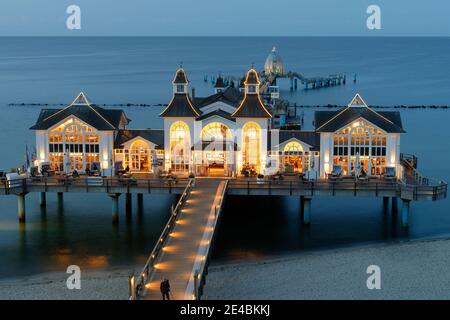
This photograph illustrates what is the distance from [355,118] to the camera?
47344 millimetres

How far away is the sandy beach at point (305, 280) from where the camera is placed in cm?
3347

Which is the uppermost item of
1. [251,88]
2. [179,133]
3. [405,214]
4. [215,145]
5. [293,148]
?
[251,88]

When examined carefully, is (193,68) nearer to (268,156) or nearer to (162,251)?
(268,156)

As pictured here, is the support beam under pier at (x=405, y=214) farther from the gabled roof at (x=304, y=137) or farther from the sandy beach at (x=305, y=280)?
the gabled roof at (x=304, y=137)

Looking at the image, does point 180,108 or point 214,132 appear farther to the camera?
point 214,132

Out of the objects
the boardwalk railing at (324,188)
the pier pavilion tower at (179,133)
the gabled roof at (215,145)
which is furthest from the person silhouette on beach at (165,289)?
the pier pavilion tower at (179,133)

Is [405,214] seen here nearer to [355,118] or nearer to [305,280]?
[355,118]

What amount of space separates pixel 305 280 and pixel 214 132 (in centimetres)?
1563

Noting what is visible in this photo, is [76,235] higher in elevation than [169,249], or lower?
lower

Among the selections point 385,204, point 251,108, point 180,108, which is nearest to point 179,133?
point 180,108

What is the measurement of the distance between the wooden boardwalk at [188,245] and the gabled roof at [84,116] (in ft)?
25.6

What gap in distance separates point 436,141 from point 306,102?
132 ft

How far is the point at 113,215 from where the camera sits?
46406mm
